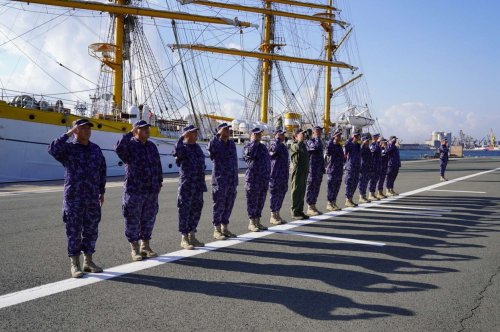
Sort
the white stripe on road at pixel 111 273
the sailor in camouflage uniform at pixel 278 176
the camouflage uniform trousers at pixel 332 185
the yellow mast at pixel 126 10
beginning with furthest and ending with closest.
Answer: the yellow mast at pixel 126 10, the camouflage uniform trousers at pixel 332 185, the sailor in camouflage uniform at pixel 278 176, the white stripe on road at pixel 111 273

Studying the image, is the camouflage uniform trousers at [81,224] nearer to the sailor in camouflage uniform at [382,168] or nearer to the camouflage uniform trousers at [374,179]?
the camouflage uniform trousers at [374,179]

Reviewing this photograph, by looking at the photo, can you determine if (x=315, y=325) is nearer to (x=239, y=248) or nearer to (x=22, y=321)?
(x=22, y=321)

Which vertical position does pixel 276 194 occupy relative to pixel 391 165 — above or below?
below

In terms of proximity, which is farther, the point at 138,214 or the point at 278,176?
the point at 278,176

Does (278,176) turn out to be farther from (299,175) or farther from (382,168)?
(382,168)

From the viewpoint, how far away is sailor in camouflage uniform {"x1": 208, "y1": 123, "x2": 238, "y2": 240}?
261 inches

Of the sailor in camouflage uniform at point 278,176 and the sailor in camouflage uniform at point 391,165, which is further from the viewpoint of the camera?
the sailor in camouflage uniform at point 391,165

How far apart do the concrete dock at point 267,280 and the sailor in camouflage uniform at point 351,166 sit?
8.35 feet

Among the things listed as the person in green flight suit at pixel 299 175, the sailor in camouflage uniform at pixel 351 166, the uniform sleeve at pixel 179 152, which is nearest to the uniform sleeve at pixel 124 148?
the uniform sleeve at pixel 179 152

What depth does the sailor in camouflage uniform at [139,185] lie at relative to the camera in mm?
5277

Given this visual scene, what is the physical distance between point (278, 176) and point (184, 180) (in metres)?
2.68

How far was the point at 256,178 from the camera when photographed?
747cm

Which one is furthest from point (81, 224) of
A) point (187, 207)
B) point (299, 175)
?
point (299, 175)

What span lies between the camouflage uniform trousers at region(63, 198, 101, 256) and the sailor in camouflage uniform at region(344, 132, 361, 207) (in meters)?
7.15
